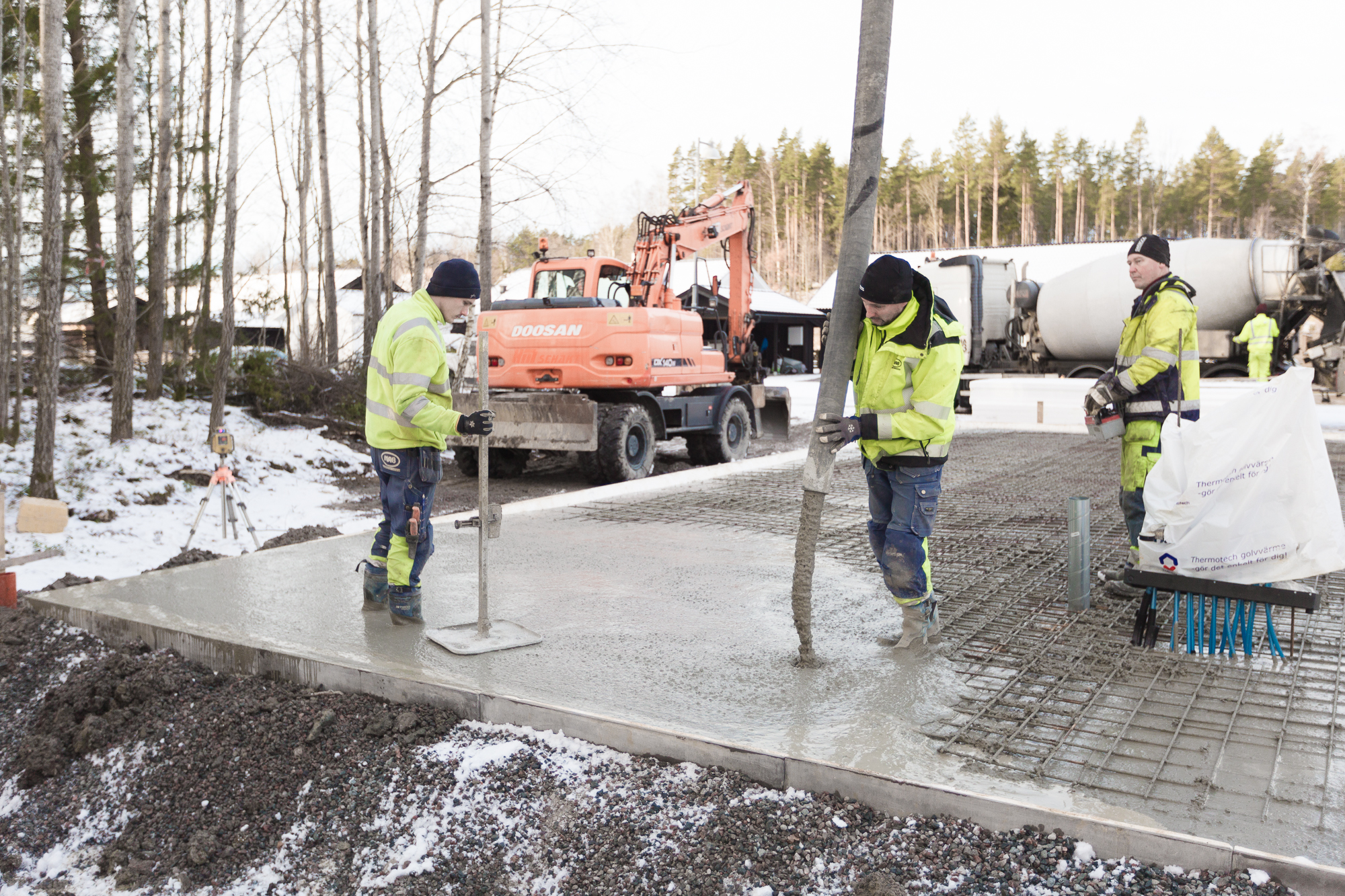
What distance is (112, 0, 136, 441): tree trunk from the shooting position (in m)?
8.92

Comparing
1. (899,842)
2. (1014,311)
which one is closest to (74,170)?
(899,842)

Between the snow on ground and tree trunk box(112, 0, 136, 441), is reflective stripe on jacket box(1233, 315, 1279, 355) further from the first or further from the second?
tree trunk box(112, 0, 136, 441)

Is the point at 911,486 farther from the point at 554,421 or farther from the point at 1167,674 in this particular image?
the point at 554,421

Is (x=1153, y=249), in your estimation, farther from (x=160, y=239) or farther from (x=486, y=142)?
(x=160, y=239)

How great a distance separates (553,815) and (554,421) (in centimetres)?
706

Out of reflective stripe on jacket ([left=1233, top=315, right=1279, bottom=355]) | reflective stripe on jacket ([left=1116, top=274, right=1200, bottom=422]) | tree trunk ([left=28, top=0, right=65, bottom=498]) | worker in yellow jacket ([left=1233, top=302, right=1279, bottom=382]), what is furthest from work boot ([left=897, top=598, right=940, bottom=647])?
reflective stripe on jacket ([left=1233, top=315, right=1279, bottom=355])

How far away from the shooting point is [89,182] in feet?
36.9

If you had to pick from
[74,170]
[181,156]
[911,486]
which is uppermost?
[181,156]

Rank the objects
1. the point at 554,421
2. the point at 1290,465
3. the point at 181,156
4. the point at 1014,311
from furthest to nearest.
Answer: the point at 1014,311
the point at 181,156
the point at 554,421
the point at 1290,465

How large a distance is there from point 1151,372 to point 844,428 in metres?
1.80

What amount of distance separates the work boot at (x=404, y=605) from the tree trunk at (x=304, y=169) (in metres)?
10.4

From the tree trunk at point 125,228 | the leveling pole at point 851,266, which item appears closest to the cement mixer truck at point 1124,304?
the leveling pole at point 851,266

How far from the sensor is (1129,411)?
4520mm

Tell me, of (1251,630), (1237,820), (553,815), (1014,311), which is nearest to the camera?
(1237,820)
